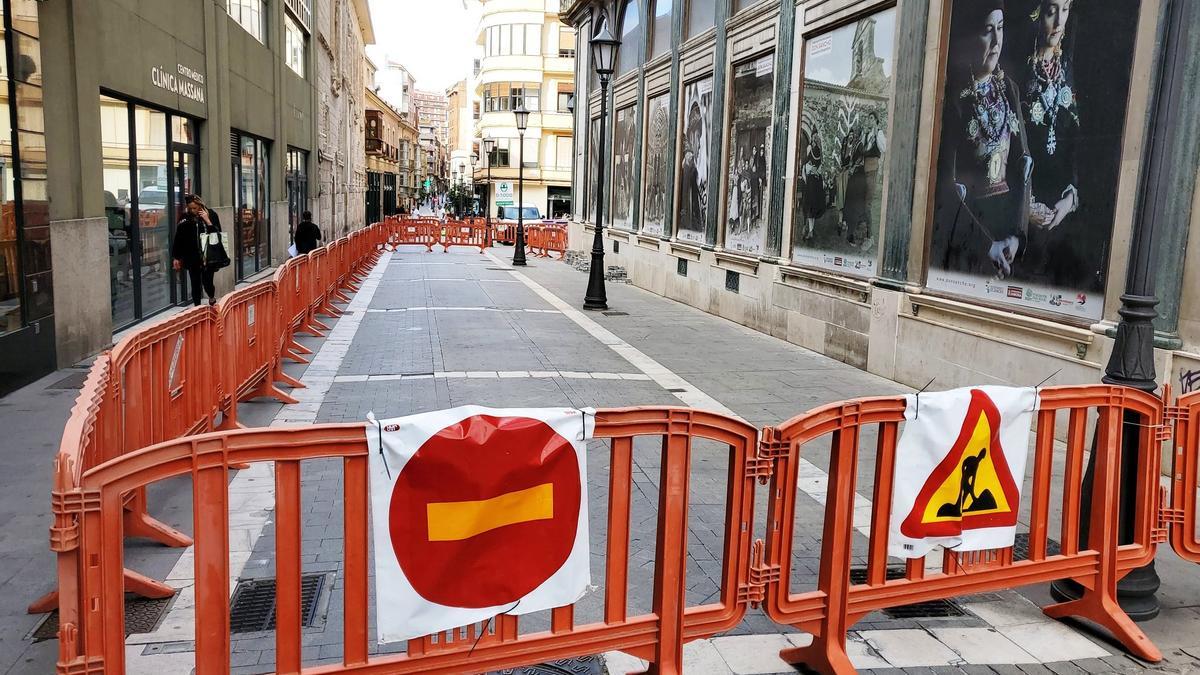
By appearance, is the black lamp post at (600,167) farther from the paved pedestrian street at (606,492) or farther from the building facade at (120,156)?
the building facade at (120,156)

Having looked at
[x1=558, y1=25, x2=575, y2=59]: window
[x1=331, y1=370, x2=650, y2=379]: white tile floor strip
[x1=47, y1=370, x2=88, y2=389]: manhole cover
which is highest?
→ [x1=558, y1=25, x2=575, y2=59]: window

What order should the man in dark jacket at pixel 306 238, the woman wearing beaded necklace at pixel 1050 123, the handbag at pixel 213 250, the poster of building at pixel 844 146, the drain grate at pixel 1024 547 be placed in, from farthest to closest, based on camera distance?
the man in dark jacket at pixel 306 238 < the handbag at pixel 213 250 < the poster of building at pixel 844 146 < the woman wearing beaded necklace at pixel 1050 123 < the drain grate at pixel 1024 547

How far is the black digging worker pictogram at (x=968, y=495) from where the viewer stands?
4035mm

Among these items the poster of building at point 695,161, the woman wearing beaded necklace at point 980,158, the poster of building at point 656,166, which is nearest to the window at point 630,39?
the poster of building at point 656,166

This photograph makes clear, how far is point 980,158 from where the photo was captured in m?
9.15

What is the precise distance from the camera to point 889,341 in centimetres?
1063

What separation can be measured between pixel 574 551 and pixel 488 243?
115ft

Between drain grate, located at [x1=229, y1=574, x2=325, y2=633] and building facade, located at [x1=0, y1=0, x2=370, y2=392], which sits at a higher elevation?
building facade, located at [x1=0, y1=0, x2=370, y2=392]

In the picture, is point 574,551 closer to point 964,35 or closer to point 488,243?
point 964,35

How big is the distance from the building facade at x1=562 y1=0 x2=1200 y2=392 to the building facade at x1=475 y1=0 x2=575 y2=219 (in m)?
46.0

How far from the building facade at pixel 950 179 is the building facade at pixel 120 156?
7.21 metres

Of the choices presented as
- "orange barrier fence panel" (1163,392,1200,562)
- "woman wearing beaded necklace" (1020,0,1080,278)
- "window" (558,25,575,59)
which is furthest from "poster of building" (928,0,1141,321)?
"window" (558,25,575,59)

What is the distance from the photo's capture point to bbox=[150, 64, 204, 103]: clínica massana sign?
13125mm

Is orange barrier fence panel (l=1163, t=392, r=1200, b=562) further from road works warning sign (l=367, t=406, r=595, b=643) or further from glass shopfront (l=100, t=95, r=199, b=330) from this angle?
glass shopfront (l=100, t=95, r=199, b=330)
